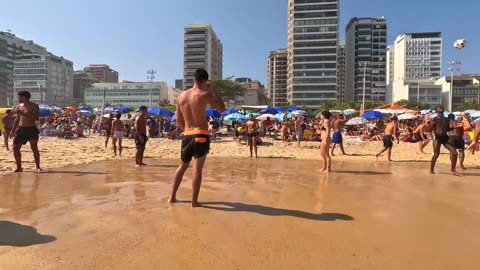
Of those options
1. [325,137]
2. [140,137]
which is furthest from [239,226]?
[140,137]

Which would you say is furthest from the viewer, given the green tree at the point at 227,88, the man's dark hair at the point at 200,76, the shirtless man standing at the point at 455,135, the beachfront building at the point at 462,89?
the beachfront building at the point at 462,89

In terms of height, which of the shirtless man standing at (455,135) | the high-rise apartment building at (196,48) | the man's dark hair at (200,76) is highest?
the high-rise apartment building at (196,48)

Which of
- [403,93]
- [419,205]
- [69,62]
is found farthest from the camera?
[69,62]

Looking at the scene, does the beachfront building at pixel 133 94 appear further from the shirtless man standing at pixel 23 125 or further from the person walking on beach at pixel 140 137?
the shirtless man standing at pixel 23 125

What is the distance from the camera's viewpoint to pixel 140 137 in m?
9.35

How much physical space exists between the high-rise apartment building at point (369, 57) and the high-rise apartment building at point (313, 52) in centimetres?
1810

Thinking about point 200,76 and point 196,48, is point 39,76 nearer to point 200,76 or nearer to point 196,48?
point 196,48

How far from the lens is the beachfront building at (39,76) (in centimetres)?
12962

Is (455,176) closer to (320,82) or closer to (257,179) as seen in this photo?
(257,179)

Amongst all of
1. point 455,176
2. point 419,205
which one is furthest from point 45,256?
point 455,176

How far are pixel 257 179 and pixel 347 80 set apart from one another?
457 ft

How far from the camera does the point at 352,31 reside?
135m

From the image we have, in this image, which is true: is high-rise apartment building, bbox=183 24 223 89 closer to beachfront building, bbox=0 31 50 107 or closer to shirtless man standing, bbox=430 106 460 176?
beachfront building, bbox=0 31 50 107

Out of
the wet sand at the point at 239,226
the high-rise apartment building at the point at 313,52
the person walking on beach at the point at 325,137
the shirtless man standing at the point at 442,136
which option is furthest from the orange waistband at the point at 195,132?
the high-rise apartment building at the point at 313,52
